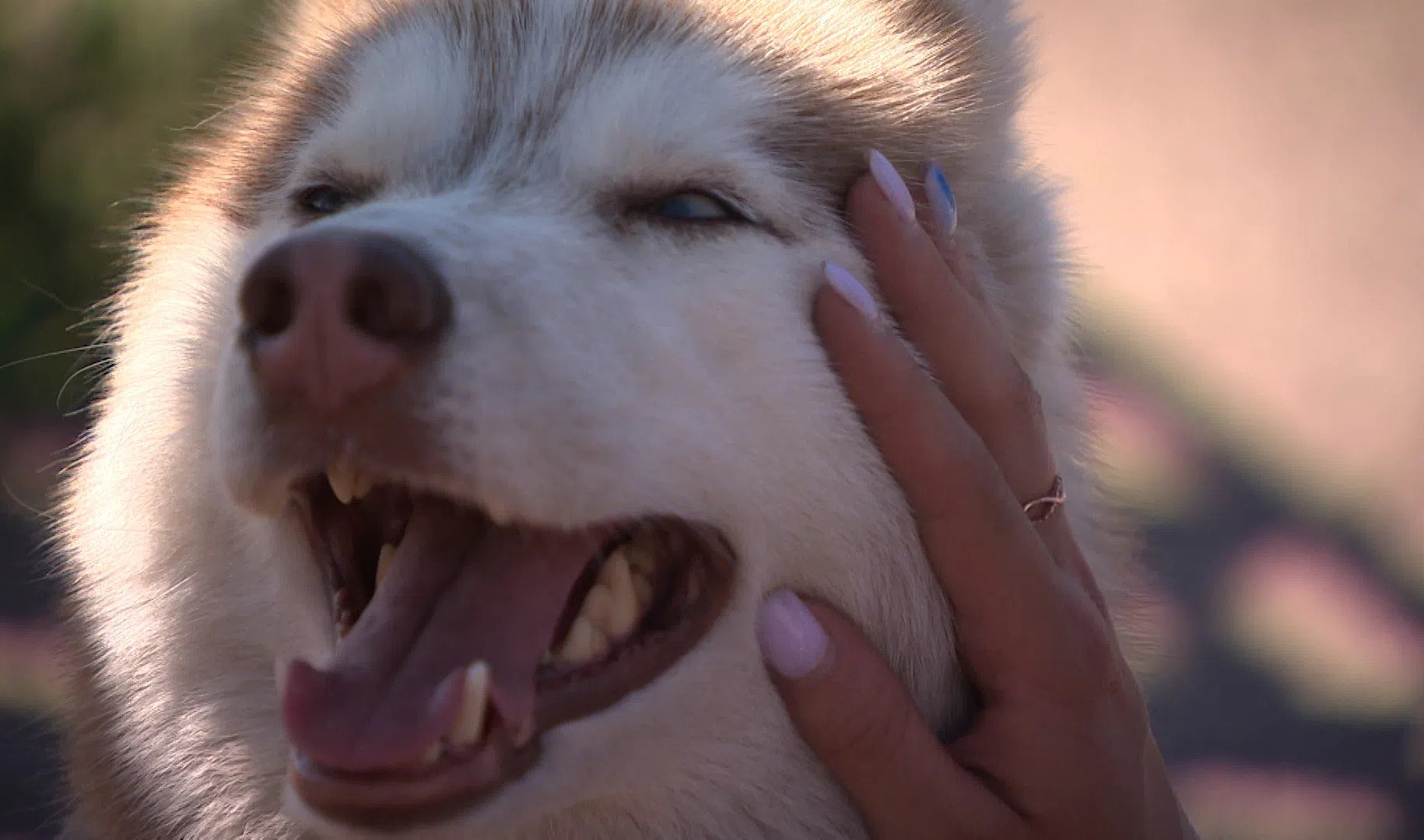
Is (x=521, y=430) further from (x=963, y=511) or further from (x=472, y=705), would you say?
(x=963, y=511)

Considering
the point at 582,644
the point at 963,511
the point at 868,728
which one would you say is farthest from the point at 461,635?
the point at 963,511

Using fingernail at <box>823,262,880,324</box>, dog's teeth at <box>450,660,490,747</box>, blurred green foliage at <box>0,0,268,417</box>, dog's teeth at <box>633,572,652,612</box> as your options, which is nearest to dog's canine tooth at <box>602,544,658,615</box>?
dog's teeth at <box>633,572,652,612</box>

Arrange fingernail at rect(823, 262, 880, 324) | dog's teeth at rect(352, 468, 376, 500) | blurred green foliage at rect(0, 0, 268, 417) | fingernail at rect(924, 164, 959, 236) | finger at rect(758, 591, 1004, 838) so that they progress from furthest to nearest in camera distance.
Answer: blurred green foliage at rect(0, 0, 268, 417)
fingernail at rect(924, 164, 959, 236)
fingernail at rect(823, 262, 880, 324)
finger at rect(758, 591, 1004, 838)
dog's teeth at rect(352, 468, 376, 500)

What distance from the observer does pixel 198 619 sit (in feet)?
6.43

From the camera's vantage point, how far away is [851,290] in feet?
5.63

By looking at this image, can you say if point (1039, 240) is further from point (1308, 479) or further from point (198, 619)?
point (1308, 479)

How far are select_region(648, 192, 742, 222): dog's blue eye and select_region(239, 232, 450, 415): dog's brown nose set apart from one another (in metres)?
0.45

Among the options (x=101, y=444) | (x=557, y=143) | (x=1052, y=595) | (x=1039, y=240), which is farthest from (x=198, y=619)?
(x=1039, y=240)

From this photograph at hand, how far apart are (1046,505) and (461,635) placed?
2.81 ft

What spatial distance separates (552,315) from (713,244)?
0.32 metres

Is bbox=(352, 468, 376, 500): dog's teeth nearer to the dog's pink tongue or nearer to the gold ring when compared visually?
the dog's pink tongue

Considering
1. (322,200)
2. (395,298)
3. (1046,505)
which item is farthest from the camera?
(322,200)

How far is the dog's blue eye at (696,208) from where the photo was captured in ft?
5.79

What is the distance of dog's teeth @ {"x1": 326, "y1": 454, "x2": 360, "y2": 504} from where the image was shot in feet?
4.71
